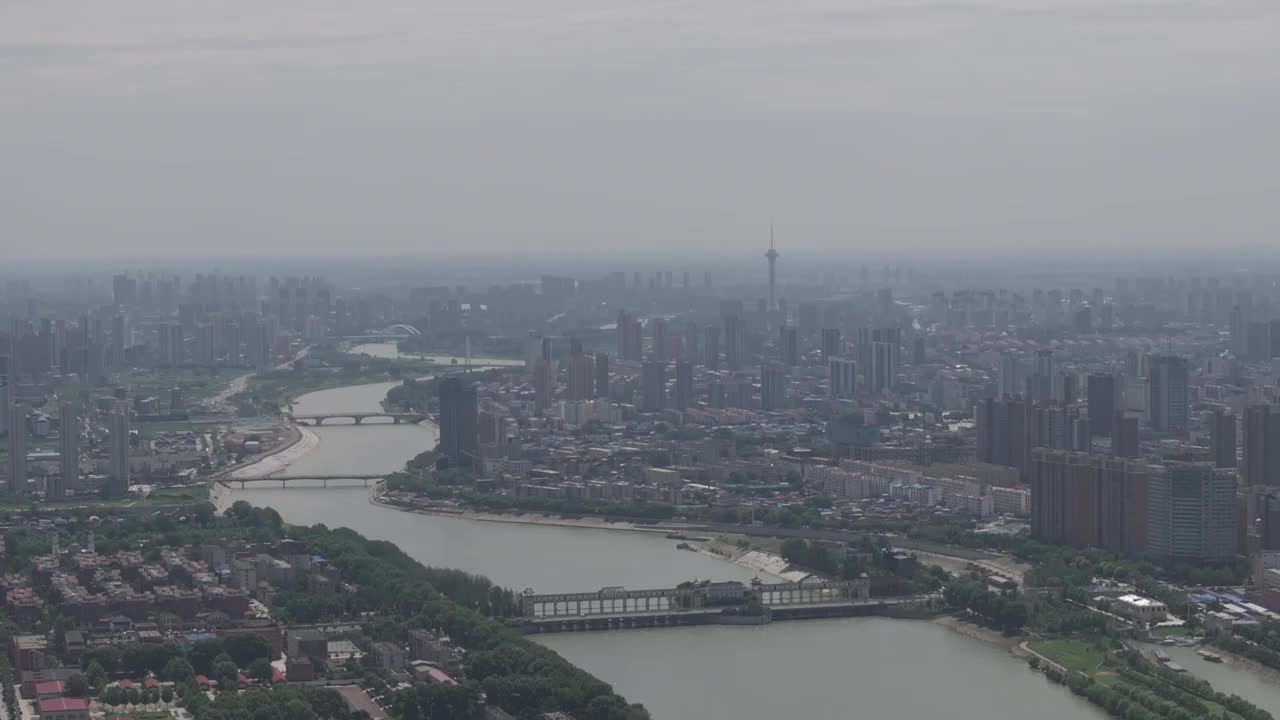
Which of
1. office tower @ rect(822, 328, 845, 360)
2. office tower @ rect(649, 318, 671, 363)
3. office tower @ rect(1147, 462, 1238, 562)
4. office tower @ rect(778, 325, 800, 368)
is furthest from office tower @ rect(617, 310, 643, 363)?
office tower @ rect(1147, 462, 1238, 562)

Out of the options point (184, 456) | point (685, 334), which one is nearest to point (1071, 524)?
point (184, 456)

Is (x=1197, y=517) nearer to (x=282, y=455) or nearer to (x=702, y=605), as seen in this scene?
(x=702, y=605)

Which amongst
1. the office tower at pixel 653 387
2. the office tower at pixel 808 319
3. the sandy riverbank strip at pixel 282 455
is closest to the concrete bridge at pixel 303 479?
the sandy riverbank strip at pixel 282 455

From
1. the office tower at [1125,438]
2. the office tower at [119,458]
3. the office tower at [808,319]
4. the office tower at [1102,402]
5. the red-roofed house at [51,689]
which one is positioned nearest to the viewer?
Result: the red-roofed house at [51,689]

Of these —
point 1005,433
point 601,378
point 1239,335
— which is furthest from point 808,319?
point 1005,433

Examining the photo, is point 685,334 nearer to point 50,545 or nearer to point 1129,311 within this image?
point 1129,311

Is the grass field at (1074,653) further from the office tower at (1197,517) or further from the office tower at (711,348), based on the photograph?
the office tower at (711,348)

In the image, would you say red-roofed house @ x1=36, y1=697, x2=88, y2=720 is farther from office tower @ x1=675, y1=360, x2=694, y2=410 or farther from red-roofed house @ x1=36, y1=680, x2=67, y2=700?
office tower @ x1=675, y1=360, x2=694, y2=410
